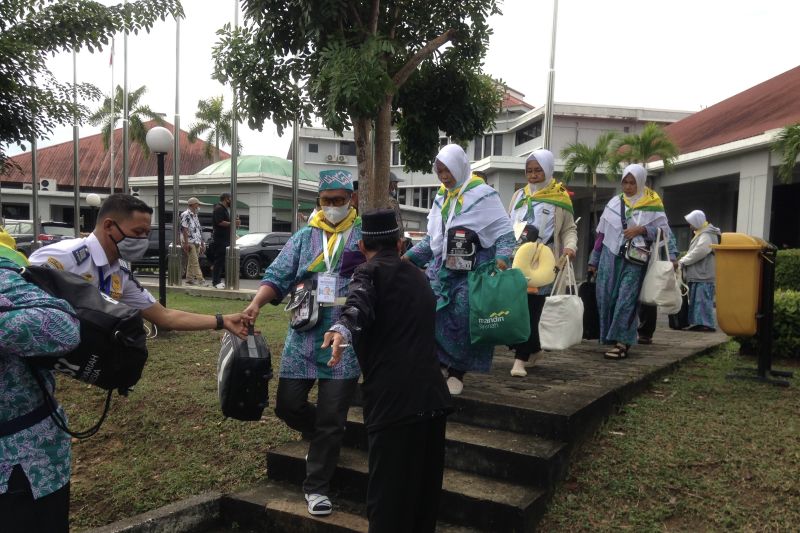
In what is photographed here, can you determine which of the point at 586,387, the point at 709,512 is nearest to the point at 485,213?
the point at 586,387

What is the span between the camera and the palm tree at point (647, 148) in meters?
18.1

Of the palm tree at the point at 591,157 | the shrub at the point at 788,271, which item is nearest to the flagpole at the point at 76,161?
the shrub at the point at 788,271

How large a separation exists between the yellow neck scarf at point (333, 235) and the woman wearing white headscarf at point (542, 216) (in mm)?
2039

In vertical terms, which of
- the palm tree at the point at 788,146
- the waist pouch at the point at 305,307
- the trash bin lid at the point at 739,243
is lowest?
the waist pouch at the point at 305,307

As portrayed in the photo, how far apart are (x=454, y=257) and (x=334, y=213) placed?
2.94 ft

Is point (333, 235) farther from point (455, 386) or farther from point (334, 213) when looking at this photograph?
point (455, 386)

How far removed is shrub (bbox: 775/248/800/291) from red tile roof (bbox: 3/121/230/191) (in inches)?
1279

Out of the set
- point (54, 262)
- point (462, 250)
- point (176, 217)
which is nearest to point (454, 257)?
point (462, 250)

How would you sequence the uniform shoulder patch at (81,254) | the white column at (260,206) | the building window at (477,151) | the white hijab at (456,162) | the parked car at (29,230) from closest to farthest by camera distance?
the uniform shoulder patch at (81,254)
the white hijab at (456,162)
the parked car at (29,230)
the white column at (260,206)
the building window at (477,151)

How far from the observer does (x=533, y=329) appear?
17.3ft

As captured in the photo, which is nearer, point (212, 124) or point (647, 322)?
point (647, 322)

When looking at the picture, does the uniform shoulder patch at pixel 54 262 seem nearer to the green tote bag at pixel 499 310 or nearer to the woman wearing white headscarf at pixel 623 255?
the green tote bag at pixel 499 310

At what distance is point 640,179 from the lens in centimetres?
605

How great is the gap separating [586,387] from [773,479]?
1358 millimetres
